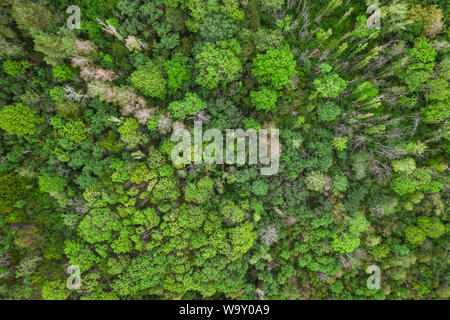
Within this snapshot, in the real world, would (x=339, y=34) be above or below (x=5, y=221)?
above

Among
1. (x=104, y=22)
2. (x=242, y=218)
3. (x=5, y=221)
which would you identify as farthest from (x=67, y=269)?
(x=104, y=22)

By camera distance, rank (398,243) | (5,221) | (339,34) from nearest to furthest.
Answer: (5,221)
(339,34)
(398,243)

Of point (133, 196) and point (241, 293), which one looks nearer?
point (133, 196)

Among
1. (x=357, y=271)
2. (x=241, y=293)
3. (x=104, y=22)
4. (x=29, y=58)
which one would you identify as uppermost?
(x=104, y=22)

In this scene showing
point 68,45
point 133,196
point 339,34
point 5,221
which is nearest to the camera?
point 68,45

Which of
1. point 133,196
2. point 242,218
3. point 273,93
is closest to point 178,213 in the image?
point 133,196

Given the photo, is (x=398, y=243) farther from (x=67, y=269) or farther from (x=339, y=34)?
(x=67, y=269)

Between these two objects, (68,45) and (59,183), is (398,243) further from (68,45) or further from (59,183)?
(68,45)
